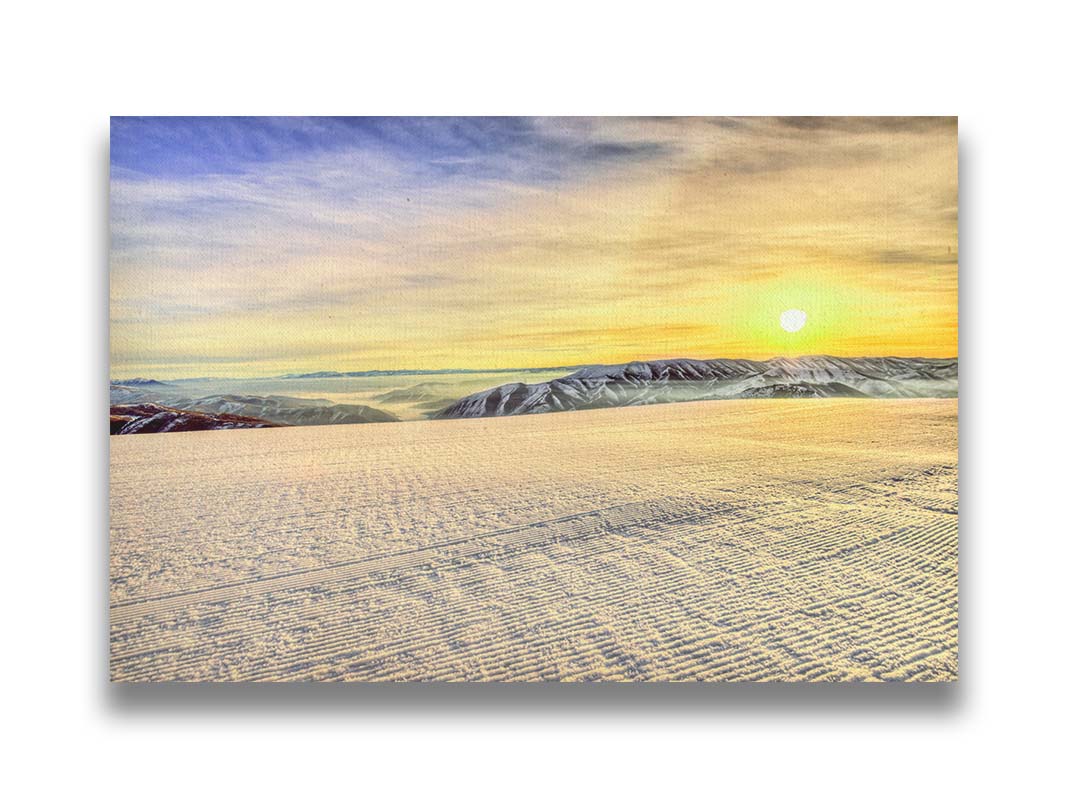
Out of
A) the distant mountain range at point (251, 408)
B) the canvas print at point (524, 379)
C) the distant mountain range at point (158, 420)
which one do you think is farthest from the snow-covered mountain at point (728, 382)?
the distant mountain range at point (158, 420)

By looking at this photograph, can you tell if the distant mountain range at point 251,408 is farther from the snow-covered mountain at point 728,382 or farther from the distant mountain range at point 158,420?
the snow-covered mountain at point 728,382

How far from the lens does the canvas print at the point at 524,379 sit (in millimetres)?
3771

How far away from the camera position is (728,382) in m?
3.93

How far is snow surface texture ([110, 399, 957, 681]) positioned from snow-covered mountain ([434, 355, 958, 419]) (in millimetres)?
64

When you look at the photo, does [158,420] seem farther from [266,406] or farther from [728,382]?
[728,382]

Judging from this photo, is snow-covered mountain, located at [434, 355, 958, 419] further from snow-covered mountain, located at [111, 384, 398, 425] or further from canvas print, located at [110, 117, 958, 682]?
snow-covered mountain, located at [111, 384, 398, 425]

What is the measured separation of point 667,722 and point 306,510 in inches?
77.2

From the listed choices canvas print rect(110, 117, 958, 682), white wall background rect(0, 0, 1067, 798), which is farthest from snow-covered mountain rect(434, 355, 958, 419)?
white wall background rect(0, 0, 1067, 798)

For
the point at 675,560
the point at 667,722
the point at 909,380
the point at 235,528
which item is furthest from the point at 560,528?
the point at 909,380

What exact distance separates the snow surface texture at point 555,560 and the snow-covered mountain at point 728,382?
0.21 ft
